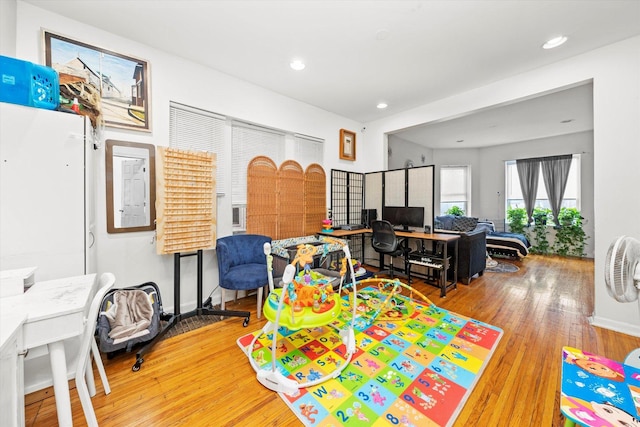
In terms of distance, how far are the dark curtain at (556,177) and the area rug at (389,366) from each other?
5.75 metres

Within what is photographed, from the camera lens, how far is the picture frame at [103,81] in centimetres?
212

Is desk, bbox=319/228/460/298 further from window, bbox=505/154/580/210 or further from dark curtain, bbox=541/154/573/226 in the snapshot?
window, bbox=505/154/580/210

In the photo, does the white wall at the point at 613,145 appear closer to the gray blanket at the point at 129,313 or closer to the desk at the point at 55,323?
the desk at the point at 55,323

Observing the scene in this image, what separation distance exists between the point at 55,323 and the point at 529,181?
8920mm

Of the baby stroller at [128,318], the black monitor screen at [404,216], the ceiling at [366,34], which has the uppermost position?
the ceiling at [366,34]

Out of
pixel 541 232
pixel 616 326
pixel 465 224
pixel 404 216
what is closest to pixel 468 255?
pixel 404 216

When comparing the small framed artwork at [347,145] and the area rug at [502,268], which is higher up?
the small framed artwork at [347,145]

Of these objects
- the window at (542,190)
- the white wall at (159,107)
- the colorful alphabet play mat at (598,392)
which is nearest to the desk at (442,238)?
the white wall at (159,107)

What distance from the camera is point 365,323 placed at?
8.47 feet

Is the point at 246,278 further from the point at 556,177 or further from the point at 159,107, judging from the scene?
the point at 556,177

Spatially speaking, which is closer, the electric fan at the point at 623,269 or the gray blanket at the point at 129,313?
the electric fan at the point at 623,269

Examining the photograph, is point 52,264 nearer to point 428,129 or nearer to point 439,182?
point 428,129

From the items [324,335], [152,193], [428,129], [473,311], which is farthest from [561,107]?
[152,193]

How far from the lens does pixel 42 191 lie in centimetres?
161
